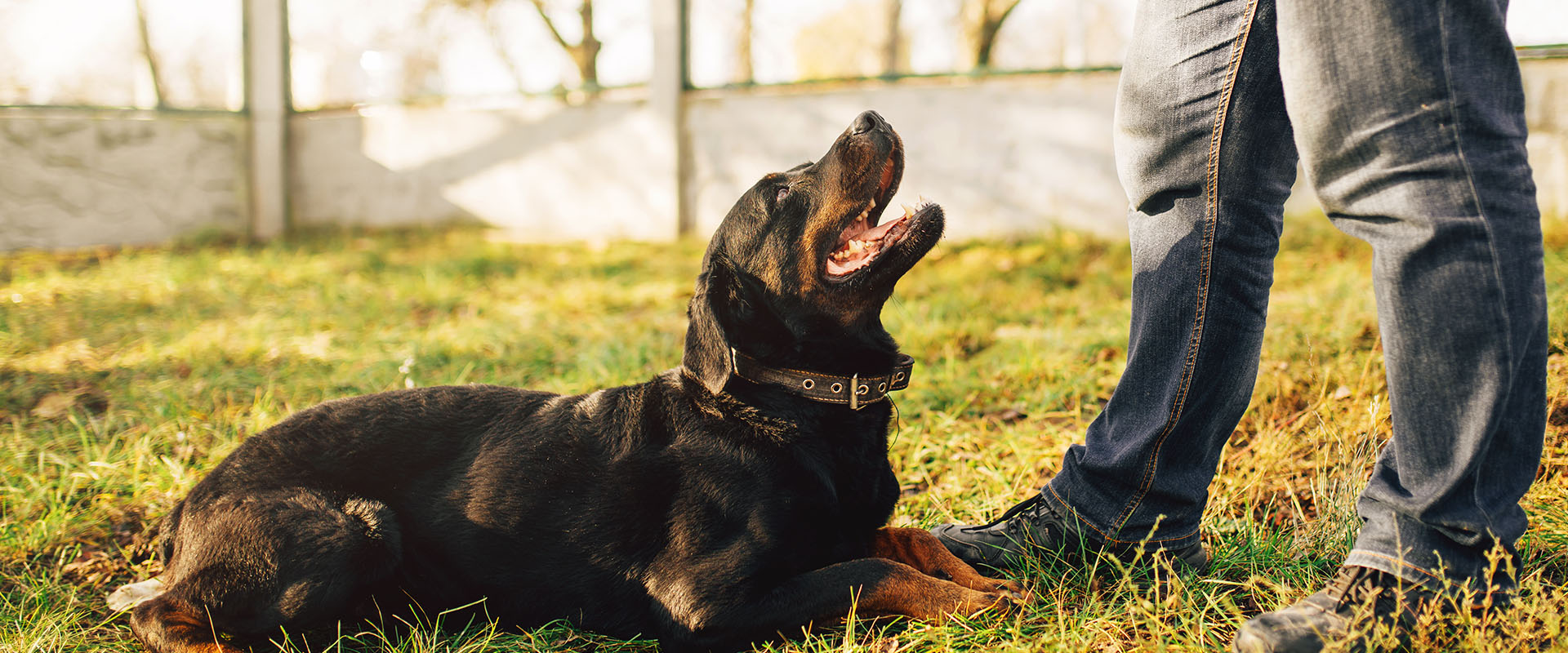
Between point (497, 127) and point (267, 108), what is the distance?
2.53 meters

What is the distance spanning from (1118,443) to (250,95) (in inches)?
387

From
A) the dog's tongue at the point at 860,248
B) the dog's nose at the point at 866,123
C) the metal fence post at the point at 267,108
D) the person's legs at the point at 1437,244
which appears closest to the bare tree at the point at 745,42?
the metal fence post at the point at 267,108

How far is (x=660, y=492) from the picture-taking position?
7.03 ft

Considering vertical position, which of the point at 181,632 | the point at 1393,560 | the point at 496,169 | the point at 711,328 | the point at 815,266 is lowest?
the point at 181,632

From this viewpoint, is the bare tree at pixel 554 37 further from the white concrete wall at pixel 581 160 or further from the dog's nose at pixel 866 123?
the dog's nose at pixel 866 123

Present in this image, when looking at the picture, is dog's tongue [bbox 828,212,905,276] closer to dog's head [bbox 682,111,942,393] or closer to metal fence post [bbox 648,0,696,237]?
dog's head [bbox 682,111,942,393]

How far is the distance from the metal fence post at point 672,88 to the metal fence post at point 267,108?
4.08 metres

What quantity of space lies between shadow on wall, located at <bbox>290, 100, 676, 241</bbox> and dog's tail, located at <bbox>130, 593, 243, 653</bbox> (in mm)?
6408

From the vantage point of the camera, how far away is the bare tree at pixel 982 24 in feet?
30.0

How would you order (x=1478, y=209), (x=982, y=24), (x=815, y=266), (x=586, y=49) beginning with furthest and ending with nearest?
1. (x=586, y=49)
2. (x=982, y=24)
3. (x=815, y=266)
4. (x=1478, y=209)

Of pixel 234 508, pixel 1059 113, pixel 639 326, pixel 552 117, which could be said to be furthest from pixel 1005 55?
pixel 234 508

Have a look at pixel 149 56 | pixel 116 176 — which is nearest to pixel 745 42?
pixel 149 56

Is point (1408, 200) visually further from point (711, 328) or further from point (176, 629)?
point (176, 629)

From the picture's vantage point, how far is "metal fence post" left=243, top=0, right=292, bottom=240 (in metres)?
9.16
